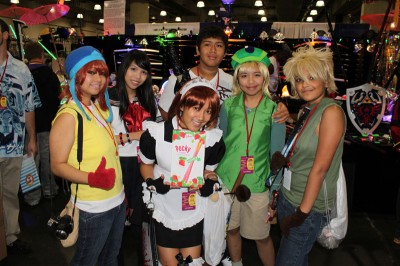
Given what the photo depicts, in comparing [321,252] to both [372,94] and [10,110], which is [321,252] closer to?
[372,94]

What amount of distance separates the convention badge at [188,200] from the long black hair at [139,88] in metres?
0.82

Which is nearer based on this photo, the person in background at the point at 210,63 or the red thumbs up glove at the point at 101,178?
the red thumbs up glove at the point at 101,178

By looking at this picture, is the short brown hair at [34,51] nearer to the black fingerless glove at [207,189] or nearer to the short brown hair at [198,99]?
the short brown hair at [198,99]

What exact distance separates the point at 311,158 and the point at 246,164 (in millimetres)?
544

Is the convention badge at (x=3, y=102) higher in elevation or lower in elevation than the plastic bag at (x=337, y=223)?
higher

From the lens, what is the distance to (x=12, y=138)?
9.12ft

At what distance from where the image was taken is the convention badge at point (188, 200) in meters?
1.92

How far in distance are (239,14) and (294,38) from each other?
511 inches

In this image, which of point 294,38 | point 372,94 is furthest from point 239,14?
Answer: point 372,94

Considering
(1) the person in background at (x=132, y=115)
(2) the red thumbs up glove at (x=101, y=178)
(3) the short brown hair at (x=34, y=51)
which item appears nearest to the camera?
(2) the red thumbs up glove at (x=101, y=178)

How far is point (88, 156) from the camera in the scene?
68.4 inches

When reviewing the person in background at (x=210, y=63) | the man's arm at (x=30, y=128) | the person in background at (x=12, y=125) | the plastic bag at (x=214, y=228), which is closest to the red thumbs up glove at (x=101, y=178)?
the plastic bag at (x=214, y=228)

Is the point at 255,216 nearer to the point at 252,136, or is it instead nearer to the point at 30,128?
the point at 252,136

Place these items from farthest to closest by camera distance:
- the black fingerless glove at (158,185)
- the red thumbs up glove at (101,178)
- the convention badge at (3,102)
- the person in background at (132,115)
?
the convention badge at (3,102) → the person in background at (132,115) → the black fingerless glove at (158,185) → the red thumbs up glove at (101,178)
